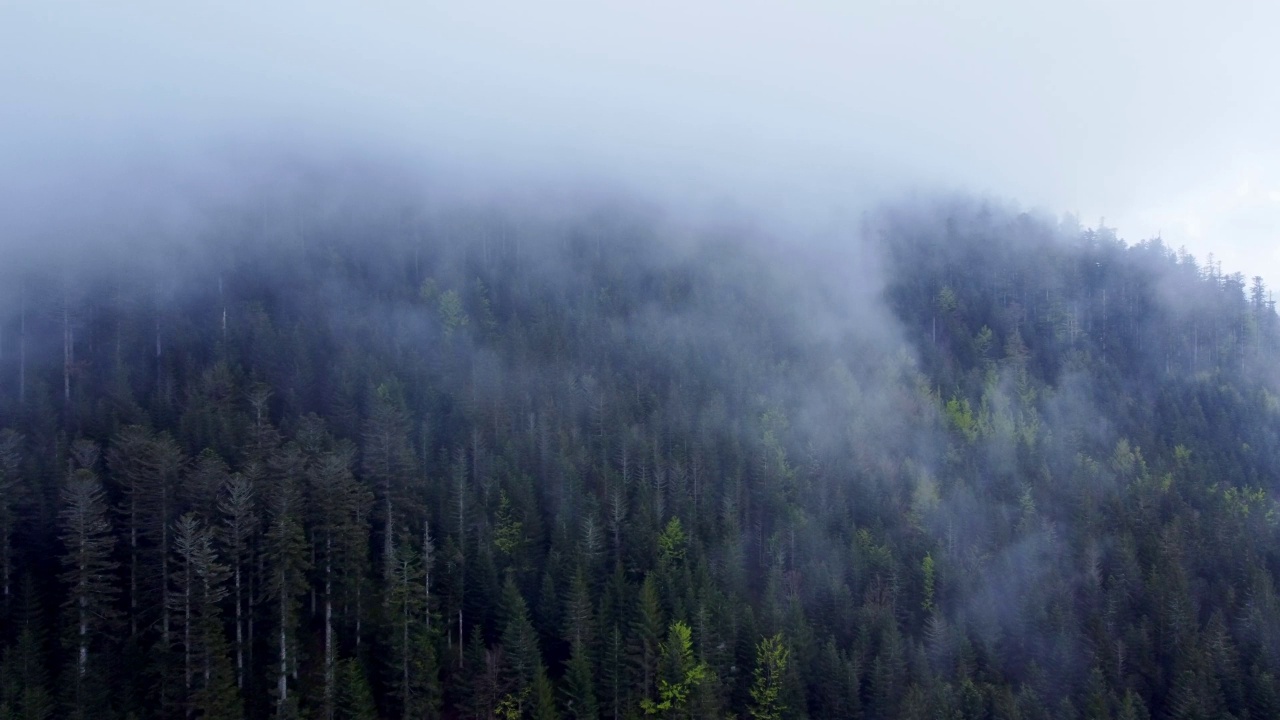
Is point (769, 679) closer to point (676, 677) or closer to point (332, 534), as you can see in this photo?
point (676, 677)

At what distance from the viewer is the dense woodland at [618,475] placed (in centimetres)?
4609

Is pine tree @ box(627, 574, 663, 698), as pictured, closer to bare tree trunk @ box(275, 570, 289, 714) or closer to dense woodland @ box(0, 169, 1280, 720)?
dense woodland @ box(0, 169, 1280, 720)

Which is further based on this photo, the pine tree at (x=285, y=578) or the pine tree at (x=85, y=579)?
the pine tree at (x=285, y=578)

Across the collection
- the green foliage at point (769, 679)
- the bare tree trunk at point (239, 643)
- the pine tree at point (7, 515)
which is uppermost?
the pine tree at point (7, 515)

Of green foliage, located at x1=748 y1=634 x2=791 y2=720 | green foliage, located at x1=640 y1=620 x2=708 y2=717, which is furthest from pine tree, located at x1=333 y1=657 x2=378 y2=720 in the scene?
green foliage, located at x1=748 y1=634 x2=791 y2=720

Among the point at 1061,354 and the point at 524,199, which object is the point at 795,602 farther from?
the point at 524,199

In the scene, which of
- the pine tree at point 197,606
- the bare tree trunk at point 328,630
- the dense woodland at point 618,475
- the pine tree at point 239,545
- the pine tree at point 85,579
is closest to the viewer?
the pine tree at point 197,606

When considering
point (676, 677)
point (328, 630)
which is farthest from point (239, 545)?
point (676, 677)

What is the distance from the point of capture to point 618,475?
77.4 m

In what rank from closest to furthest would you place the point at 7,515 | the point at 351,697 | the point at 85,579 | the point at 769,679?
the point at 85,579, the point at 351,697, the point at 7,515, the point at 769,679

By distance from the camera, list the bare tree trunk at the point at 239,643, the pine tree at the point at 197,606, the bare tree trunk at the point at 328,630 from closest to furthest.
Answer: the pine tree at the point at 197,606 → the bare tree trunk at the point at 239,643 → the bare tree trunk at the point at 328,630

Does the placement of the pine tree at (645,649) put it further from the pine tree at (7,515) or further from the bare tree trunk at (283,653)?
the pine tree at (7,515)

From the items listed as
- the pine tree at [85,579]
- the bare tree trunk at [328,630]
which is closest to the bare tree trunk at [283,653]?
the bare tree trunk at [328,630]

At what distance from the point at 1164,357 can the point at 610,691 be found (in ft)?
378
